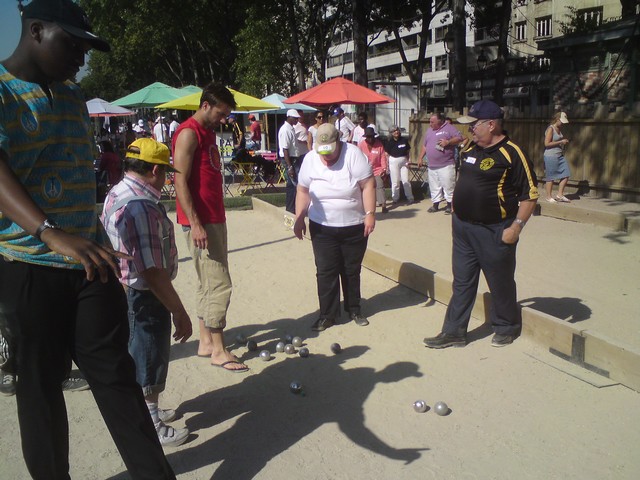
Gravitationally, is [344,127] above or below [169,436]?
above

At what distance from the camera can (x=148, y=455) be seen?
115 inches

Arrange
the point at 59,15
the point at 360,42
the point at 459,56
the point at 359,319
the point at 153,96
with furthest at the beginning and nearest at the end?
the point at 360,42 < the point at 459,56 < the point at 153,96 < the point at 359,319 < the point at 59,15

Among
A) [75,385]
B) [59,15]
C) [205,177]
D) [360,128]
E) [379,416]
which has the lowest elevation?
[379,416]

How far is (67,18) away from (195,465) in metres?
2.56

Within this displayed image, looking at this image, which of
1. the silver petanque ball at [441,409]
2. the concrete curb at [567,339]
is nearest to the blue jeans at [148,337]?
the silver petanque ball at [441,409]

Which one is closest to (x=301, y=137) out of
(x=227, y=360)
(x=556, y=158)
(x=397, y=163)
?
(x=397, y=163)

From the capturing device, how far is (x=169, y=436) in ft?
12.9

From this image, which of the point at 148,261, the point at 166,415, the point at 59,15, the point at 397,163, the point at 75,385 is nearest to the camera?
the point at 59,15

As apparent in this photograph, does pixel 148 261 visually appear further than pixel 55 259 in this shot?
Yes

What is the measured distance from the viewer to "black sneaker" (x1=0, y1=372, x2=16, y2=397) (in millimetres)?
2883

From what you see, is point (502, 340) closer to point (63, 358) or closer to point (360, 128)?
point (63, 358)

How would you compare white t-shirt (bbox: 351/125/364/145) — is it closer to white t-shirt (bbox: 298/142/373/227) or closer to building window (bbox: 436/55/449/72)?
white t-shirt (bbox: 298/142/373/227)

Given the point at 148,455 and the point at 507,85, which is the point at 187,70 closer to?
the point at 507,85

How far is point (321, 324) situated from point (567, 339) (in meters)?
2.26
